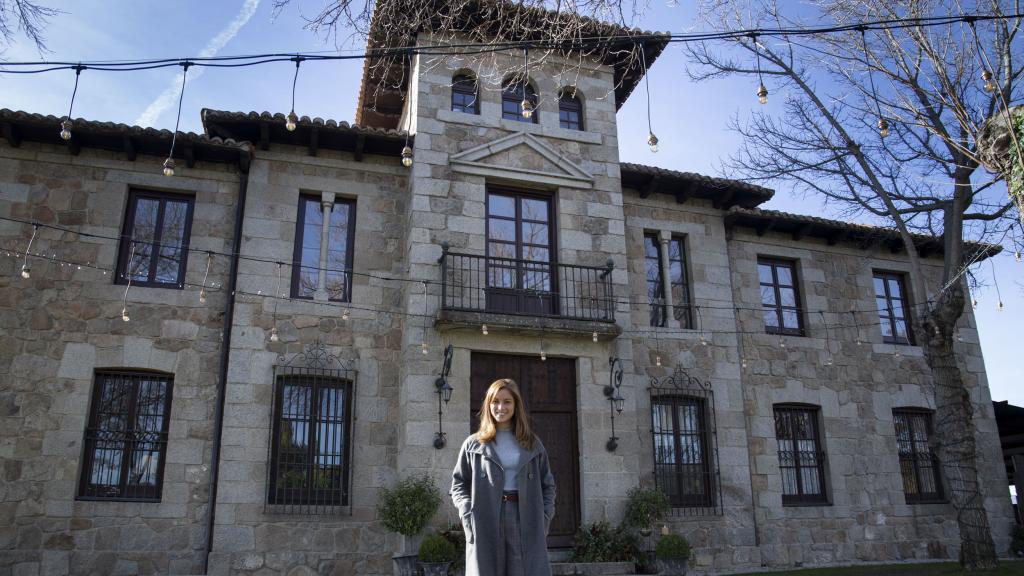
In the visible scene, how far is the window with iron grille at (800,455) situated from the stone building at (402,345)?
43 mm

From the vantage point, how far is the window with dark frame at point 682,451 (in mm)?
10438

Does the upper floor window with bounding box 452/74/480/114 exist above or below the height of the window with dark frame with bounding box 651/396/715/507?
above

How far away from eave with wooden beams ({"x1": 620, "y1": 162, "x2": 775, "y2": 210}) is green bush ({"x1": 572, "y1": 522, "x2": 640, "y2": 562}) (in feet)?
17.0

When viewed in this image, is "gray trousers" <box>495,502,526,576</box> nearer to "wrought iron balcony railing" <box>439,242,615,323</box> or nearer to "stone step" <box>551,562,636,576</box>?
"stone step" <box>551,562,636,576</box>

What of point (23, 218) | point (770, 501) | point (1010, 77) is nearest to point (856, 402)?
point (770, 501)

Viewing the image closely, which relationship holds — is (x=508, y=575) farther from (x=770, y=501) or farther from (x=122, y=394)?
(x=770, y=501)

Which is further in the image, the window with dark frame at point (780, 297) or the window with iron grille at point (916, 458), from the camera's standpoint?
the window with dark frame at point (780, 297)

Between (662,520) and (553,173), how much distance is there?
4972 millimetres

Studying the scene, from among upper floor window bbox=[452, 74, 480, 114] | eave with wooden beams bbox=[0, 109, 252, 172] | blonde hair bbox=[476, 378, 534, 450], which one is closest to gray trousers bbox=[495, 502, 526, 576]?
blonde hair bbox=[476, 378, 534, 450]

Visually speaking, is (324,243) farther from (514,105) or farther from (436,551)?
(436,551)

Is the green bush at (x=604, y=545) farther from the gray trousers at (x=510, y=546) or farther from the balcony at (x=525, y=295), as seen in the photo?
the gray trousers at (x=510, y=546)

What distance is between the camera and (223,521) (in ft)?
28.3

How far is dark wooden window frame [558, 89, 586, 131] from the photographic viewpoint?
11.4 m

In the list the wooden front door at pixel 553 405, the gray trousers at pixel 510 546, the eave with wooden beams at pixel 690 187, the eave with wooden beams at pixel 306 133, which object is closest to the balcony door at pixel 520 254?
the wooden front door at pixel 553 405
